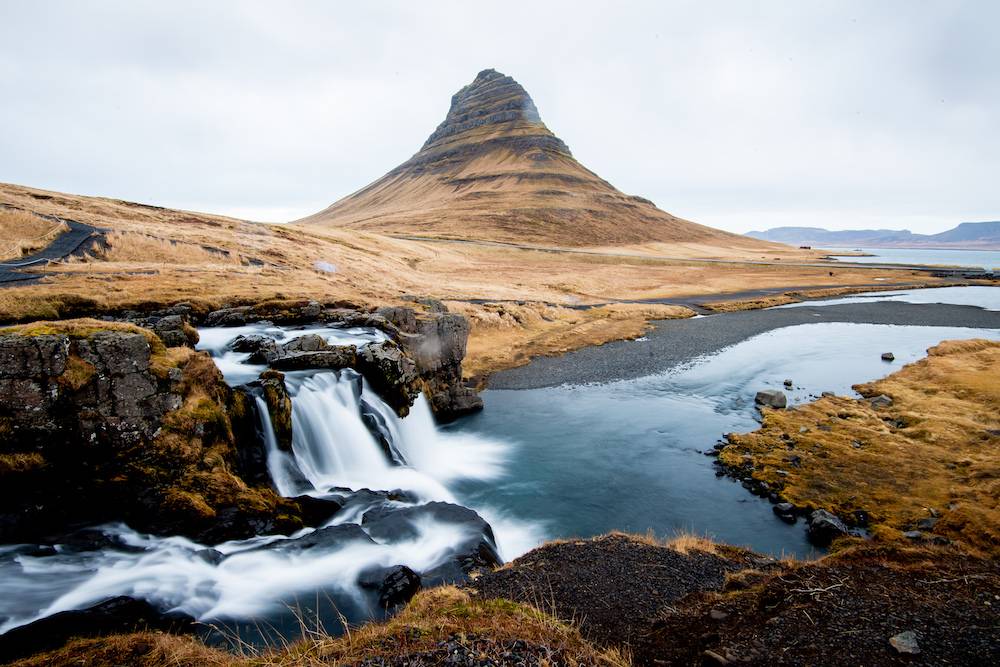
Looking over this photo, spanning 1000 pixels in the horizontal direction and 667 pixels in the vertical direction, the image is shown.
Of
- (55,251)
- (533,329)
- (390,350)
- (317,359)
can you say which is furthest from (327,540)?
(55,251)

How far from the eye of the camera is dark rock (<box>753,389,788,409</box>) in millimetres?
24781

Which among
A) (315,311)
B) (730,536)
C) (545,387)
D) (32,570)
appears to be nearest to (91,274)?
(315,311)

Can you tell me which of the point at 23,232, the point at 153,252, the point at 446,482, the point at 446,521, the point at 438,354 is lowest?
the point at 446,482

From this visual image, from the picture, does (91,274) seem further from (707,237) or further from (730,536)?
(707,237)

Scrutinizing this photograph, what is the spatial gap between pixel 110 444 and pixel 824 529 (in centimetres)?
1911

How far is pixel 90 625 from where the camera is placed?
8094 millimetres

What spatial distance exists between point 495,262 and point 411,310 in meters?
73.9

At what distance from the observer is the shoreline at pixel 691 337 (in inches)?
1283

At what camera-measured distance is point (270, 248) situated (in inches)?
2041

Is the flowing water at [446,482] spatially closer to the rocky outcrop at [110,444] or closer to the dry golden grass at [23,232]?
the rocky outcrop at [110,444]

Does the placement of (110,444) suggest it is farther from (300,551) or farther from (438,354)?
(438,354)

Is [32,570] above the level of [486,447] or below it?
above

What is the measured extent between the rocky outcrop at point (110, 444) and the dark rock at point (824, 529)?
48.8 ft

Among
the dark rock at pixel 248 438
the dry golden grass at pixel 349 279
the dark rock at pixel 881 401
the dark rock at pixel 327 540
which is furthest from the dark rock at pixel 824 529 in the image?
the dry golden grass at pixel 349 279
